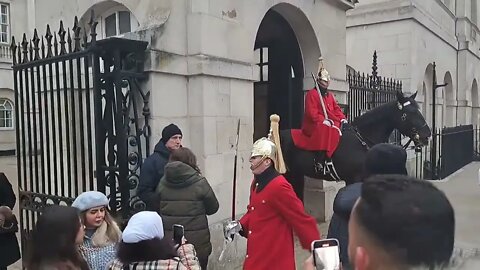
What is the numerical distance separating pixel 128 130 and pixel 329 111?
2.99 meters

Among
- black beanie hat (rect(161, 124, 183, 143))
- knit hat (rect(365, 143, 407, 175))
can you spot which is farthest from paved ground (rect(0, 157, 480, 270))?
black beanie hat (rect(161, 124, 183, 143))

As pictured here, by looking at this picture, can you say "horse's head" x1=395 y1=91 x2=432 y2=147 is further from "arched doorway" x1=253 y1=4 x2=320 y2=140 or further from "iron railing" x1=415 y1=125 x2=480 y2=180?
"iron railing" x1=415 y1=125 x2=480 y2=180

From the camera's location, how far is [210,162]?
18.0 ft

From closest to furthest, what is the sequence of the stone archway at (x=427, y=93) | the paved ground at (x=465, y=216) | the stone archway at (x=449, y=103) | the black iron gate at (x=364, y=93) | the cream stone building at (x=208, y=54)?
the cream stone building at (x=208, y=54) < the paved ground at (x=465, y=216) < the black iron gate at (x=364, y=93) < the stone archway at (x=427, y=93) < the stone archway at (x=449, y=103)

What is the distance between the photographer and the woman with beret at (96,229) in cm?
315

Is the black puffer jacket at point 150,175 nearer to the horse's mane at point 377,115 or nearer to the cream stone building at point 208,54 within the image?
the cream stone building at point 208,54

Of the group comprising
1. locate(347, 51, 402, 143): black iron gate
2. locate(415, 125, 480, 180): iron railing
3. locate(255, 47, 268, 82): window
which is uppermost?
locate(255, 47, 268, 82): window

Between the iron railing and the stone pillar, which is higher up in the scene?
the stone pillar

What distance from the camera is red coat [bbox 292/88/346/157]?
6.39 m

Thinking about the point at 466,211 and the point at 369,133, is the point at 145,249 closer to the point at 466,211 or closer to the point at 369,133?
the point at 369,133

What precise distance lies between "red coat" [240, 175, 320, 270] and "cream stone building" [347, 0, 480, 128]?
1185 cm

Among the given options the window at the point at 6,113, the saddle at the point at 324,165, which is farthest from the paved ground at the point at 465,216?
the window at the point at 6,113

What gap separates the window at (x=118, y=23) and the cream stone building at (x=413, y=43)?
10.3m

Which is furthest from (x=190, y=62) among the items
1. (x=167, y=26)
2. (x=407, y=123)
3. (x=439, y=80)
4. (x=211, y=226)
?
(x=439, y=80)
